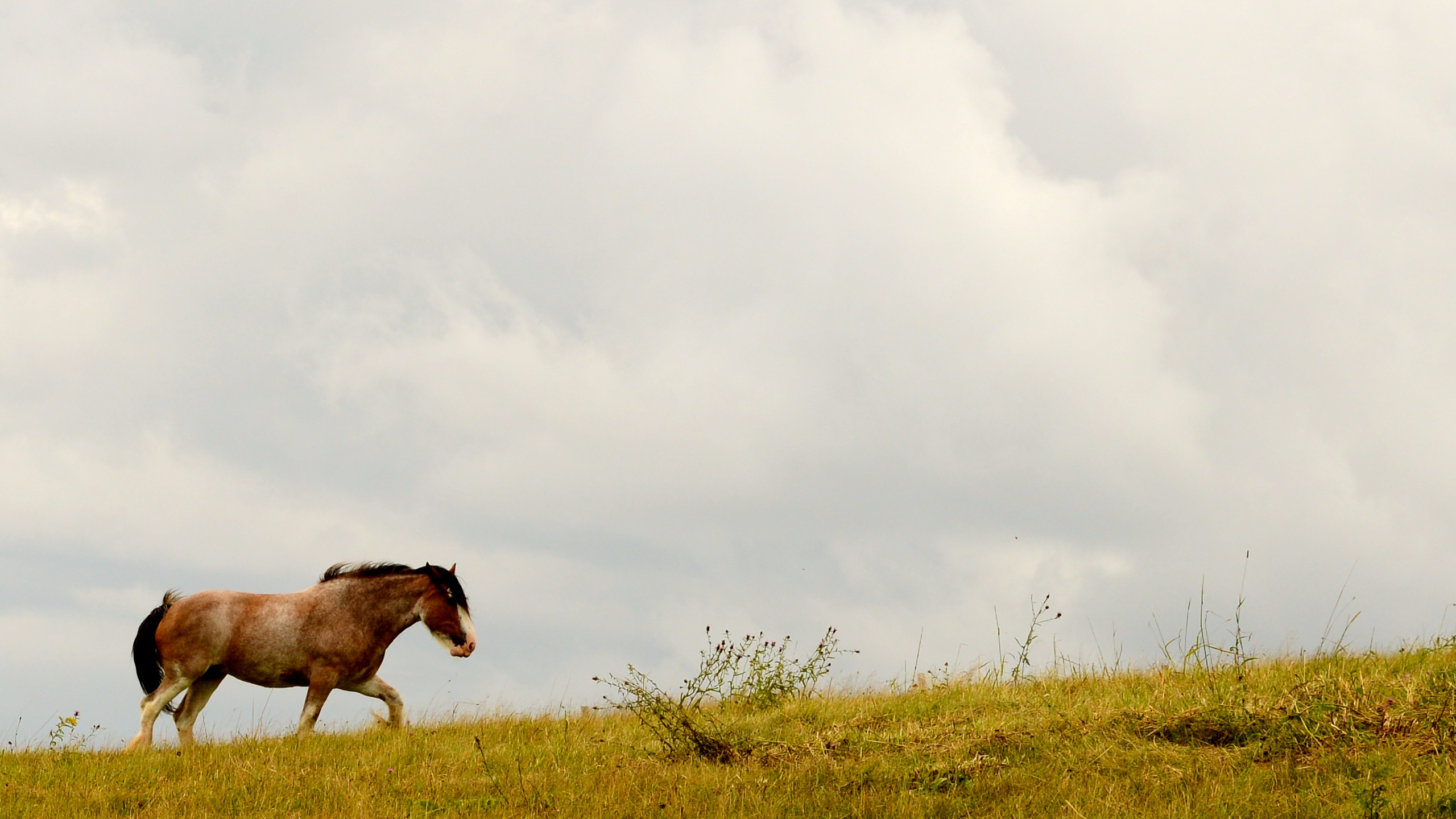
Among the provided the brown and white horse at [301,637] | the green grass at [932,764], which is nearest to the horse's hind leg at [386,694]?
the brown and white horse at [301,637]

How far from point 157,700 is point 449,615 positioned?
133 inches

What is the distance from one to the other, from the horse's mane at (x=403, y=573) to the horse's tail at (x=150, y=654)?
1916 millimetres

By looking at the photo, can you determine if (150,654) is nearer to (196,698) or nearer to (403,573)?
(196,698)

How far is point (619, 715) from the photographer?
1320cm

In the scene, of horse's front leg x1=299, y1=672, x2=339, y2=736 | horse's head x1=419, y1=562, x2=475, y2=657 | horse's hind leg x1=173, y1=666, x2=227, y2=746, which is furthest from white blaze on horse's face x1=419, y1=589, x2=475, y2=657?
horse's hind leg x1=173, y1=666, x2=227, y2=746

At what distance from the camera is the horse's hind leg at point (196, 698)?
44.1ft

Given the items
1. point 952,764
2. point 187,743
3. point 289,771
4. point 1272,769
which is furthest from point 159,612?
point 1272,769

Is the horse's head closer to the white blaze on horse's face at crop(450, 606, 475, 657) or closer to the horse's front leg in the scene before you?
the white blaze on horse's face at crop(450, 606, 475, 657)

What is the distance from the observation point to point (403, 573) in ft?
45.5

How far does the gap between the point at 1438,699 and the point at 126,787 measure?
441 inches

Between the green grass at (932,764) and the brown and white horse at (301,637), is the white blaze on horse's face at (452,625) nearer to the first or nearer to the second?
the brown and white horse at (301,637)

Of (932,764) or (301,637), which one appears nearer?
(932,764)

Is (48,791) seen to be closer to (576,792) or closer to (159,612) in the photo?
(159,612)

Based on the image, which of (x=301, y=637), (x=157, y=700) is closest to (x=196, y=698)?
(x=157, y=700)
